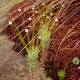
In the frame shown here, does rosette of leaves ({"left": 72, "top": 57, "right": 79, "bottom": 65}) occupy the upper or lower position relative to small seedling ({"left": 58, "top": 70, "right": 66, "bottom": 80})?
upper

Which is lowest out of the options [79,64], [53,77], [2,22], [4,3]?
[53,77]

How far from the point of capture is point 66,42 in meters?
1.49

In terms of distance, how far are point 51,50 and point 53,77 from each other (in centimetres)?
32

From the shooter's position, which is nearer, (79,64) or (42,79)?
(79,64)

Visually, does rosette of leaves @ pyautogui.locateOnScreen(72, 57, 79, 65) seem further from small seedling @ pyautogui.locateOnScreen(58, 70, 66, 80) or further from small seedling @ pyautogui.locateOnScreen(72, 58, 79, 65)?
small seedling @ pyautogui.locateOnScreen(58, 70, 66, 80)

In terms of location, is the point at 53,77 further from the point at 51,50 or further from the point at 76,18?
the point at 76,18

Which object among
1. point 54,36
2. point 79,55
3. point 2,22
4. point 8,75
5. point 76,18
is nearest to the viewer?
point 2,22

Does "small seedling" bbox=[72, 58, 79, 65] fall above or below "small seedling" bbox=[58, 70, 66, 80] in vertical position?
above

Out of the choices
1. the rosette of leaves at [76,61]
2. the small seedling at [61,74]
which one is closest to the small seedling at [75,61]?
the rosette of leaves at [76,61]

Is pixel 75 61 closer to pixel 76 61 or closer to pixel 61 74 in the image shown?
pixel 76 61

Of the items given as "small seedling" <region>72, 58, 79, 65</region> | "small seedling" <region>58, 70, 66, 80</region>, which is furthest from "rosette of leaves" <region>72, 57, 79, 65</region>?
"small seedling" <region>58, 70, 66, 80</region>

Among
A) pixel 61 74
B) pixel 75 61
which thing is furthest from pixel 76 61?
pixel 61 74

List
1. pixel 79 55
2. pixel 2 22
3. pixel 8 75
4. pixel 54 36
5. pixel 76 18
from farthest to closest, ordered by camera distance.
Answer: pixel 76 18 → pixel 54 36 → pixel 8 75 → pixel 79 55 → pixel 2 22

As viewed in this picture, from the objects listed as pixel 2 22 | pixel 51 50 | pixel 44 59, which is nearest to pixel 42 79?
pixel 44 59
